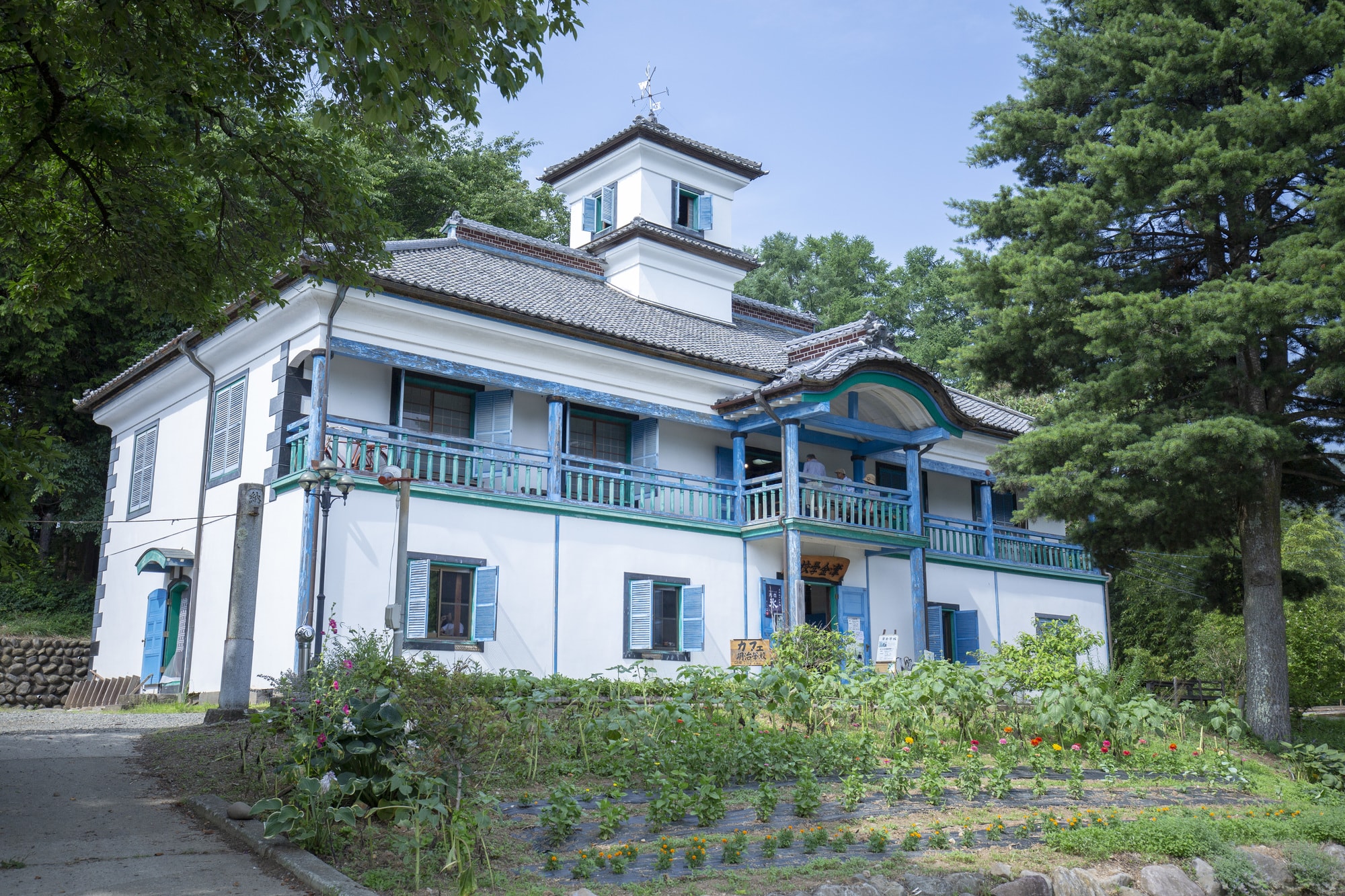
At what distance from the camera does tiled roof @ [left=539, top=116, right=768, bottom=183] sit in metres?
25.8

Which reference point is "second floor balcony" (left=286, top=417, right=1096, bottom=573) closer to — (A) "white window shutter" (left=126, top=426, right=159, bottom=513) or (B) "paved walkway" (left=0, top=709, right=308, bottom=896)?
(B) "paved walkway" (left=0, top=709, right=308, bottom=896)

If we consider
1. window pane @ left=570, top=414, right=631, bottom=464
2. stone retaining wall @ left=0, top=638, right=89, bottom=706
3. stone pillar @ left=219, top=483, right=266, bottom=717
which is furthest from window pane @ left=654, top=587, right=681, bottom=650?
stone retaining wall @ left=0, top=638, right=89, bottom=706

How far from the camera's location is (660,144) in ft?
86.1

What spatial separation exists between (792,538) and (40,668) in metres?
17.0

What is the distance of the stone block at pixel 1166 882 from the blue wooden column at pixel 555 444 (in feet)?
38.9

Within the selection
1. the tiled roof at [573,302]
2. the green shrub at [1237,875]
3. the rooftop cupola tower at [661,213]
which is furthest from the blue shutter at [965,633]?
the green shrub at [1237,875]

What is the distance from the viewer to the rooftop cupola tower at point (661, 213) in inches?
1011

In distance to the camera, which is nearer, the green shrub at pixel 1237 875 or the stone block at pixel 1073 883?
the stone block at pixel 1073 883

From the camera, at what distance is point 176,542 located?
20578 mm

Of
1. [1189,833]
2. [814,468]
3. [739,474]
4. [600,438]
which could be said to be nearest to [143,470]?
[600,438]

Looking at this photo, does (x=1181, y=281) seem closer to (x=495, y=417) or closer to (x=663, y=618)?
(x=663, y=618)

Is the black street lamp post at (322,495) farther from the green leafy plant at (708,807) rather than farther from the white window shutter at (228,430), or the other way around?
the green leafy plant at (708,807)

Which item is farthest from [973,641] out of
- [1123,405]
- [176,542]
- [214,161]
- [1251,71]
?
Answer: [214,161]

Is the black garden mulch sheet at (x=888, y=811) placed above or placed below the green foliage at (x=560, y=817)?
below
